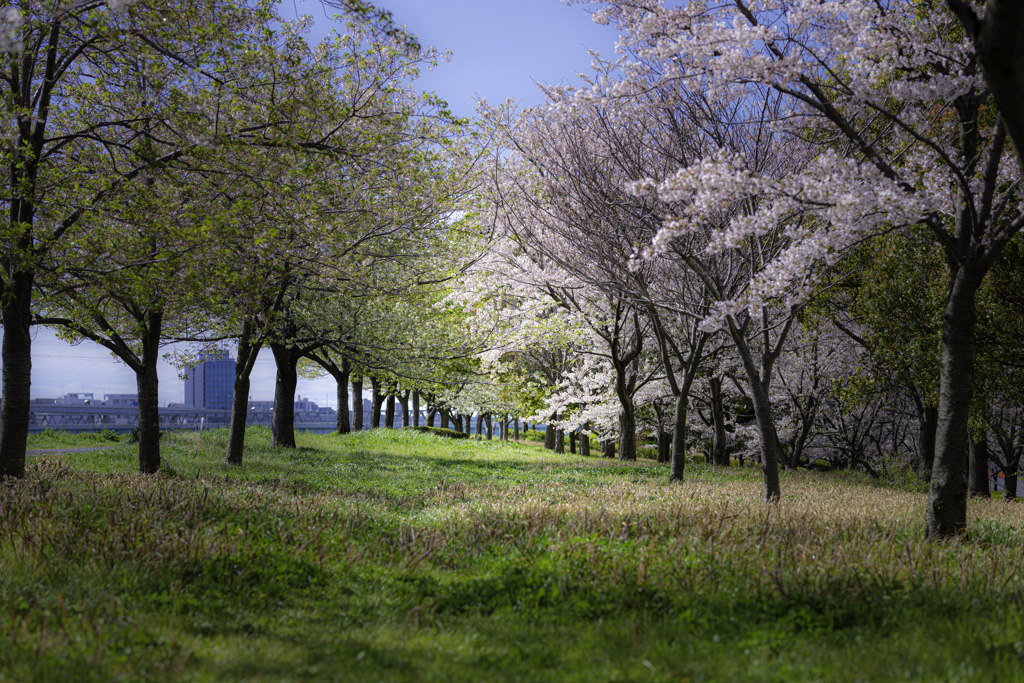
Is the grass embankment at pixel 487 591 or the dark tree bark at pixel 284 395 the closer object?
the grass embankment at pixel 487 591

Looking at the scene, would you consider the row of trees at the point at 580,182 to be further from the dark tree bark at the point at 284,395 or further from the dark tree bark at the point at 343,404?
the dark tree bark at the point at 343,404

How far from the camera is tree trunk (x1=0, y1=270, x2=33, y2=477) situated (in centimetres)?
1009

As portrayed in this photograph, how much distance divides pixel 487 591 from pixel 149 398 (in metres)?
11.1

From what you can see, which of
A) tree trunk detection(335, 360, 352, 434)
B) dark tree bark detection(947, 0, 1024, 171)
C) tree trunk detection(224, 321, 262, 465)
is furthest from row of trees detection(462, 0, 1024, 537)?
tree trunk detection(335, 360, 352, 434)

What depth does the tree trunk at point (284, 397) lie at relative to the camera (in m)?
23.8

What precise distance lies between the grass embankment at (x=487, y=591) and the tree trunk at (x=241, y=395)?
7382mm

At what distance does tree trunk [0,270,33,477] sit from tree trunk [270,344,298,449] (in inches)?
529

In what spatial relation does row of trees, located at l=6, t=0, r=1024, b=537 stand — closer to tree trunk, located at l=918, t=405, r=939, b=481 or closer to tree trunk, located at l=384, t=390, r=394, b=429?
tree trunk, located at l=918, t=405, r=939, b=481

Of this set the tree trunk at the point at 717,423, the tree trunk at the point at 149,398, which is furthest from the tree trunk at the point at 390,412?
the tree trunk at the point at 149,398

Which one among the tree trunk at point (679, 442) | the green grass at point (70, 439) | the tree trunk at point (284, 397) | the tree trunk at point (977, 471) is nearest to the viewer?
the tree trunk at point (679, 442)

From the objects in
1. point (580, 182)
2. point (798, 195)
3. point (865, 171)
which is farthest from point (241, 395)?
point (865, 171)

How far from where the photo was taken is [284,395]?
78.5ft

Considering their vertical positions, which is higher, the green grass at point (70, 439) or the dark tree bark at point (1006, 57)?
the dark tree bark at point (1006, 57)

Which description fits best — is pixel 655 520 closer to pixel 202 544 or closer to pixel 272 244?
pixel 202 544
